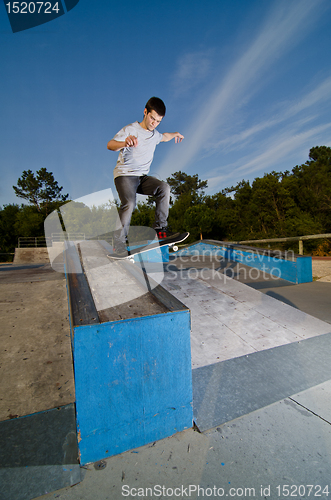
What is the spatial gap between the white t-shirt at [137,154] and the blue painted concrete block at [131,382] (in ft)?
7.14

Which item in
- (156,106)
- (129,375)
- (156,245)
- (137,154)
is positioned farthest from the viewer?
(156,245)

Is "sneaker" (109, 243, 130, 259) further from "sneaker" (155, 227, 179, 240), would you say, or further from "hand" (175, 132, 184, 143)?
"hand" (175, 132, 184, 143)

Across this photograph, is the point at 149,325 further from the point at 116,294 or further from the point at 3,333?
the point at 3,333

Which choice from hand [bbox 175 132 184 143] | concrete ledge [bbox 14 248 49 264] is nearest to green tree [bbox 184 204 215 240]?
concrete ledge [bbox 14 248 49 264]

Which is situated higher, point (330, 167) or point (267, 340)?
point (330, 167)

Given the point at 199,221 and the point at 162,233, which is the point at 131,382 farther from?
the point at 199,221

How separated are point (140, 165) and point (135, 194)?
1.25ft

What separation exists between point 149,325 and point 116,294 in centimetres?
63

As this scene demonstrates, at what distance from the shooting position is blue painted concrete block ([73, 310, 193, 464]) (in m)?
1.22

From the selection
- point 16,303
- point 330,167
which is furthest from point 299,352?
point 330,167

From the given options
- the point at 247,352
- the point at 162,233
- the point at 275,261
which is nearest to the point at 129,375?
the point at 247,352

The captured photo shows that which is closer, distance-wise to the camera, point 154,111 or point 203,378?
point 203,378

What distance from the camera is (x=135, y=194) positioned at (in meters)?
3.09

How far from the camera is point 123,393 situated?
1293 mm
